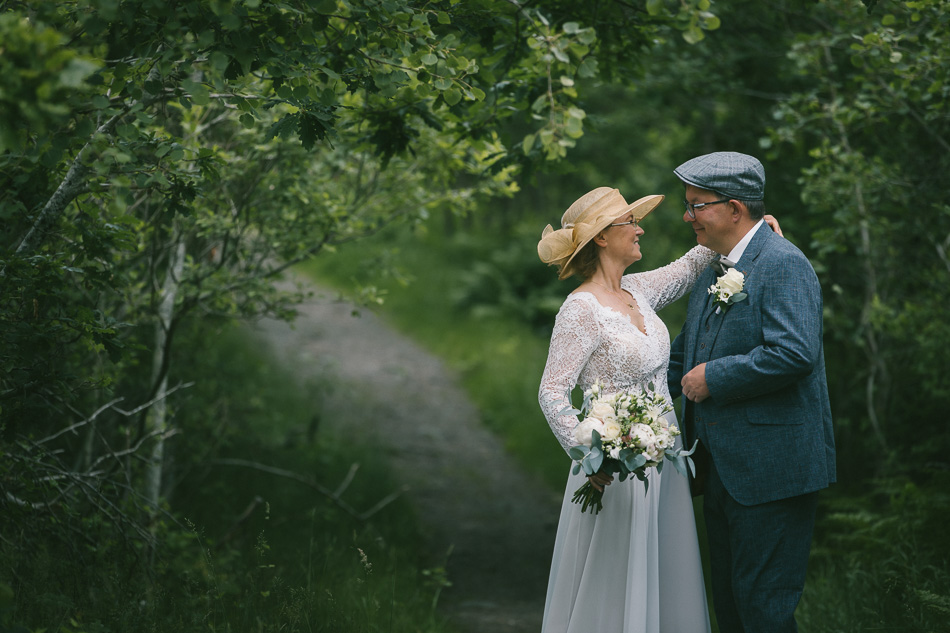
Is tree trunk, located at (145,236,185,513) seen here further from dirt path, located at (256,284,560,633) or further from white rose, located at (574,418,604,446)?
white rose, located at (574,418,604,446)

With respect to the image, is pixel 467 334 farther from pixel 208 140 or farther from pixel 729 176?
pixel 729 176

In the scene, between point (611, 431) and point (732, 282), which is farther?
point (732, 282)

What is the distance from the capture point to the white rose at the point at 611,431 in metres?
2.92

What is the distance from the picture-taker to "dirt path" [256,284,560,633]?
6.03m

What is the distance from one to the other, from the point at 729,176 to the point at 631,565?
1691 millimetres

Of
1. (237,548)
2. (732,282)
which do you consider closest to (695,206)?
(732,282)

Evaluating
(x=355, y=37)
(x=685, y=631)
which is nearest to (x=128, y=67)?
(x=355, y=37)

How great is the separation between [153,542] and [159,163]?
190 cm

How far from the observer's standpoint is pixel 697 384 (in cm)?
321

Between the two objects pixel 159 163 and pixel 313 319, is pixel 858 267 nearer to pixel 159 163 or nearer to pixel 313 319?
pixel 159 163

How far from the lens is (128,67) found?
3.02 meters

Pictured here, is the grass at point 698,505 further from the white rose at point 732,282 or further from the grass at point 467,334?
the white rose at point 732,282

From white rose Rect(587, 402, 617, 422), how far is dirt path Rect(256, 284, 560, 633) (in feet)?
9.19

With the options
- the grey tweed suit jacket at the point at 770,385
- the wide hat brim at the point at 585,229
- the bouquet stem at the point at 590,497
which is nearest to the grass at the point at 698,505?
the grey tweed suit jacket at the point at 770,385
